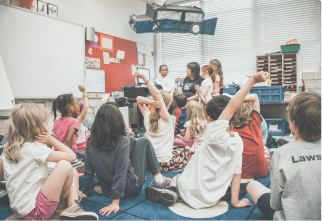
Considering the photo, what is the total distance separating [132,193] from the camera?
5.07ft

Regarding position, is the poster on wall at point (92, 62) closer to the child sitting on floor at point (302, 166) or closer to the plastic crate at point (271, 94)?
the plastic crate at point (271, 94)

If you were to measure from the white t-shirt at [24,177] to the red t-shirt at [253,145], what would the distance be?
1.39 metres

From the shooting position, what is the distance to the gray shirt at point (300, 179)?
2.76ft

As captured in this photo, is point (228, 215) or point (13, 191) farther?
point (228, 215)

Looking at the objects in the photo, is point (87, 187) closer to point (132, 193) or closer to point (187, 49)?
point (132, 193)

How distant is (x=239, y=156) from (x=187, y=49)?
4587 millimetres

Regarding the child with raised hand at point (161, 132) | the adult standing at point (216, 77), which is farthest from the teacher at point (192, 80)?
Answer: the child with raised hand at point (161, 132)

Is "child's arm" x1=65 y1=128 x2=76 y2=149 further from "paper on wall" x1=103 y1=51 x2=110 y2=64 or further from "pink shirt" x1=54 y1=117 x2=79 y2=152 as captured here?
"paper on wall" x1=103 y1=51 x2=110 y2=64

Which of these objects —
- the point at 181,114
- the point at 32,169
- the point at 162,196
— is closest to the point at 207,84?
the point at 181,114

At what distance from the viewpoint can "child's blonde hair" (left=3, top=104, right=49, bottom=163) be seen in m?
1.13

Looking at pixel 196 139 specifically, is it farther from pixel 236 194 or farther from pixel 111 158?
pixel 111 158

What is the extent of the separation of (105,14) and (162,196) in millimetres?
4096

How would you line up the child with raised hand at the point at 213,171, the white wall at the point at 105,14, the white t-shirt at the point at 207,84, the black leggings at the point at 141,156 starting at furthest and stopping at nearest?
the white wall at the point at 105,14 < the white t-shirt at the point at 207,84 < the black leggings at the point at 141,156 < the child with raised hand at the point at 213,171

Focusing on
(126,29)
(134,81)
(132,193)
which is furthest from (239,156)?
(126,29)
